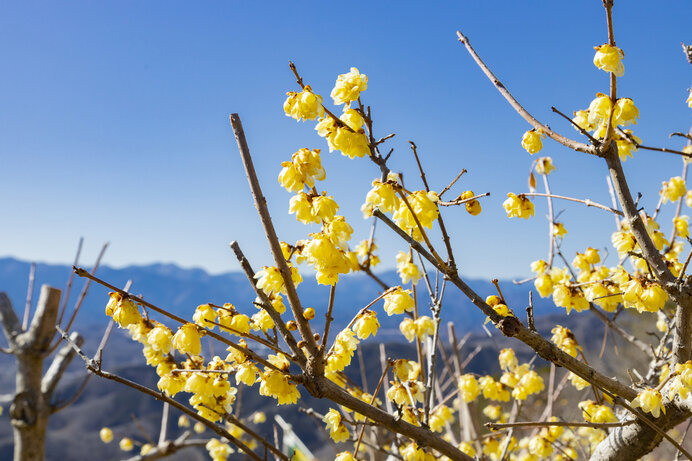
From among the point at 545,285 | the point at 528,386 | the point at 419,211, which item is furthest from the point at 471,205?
the point at 528,386

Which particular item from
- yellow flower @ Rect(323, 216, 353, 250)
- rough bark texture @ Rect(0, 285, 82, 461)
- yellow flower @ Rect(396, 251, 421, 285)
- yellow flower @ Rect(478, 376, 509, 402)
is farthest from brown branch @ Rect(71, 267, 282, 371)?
rough bark texture @ Rect(0, 285, 82, 461)

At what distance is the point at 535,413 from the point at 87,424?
13.5 metres

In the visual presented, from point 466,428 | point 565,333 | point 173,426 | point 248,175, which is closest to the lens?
point 248,175

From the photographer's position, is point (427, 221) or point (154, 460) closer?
point (427, 221)

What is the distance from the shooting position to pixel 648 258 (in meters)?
1.68

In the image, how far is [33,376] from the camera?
369cm

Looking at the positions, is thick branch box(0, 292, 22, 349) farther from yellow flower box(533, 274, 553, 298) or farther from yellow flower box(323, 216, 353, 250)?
yellow flower box(533, 274, 553, 298)

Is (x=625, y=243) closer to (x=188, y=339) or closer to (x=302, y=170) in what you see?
(x=302, y=170)

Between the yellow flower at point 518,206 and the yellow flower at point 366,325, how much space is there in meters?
0.75

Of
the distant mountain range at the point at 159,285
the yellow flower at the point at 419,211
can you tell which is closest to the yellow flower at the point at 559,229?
the yellow flower at the point at 419,211

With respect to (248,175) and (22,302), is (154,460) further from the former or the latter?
(22,302)

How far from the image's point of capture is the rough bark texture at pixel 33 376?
3.54m

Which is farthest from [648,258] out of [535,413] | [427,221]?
[535,413]

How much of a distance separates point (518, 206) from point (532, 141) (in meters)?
0.27
